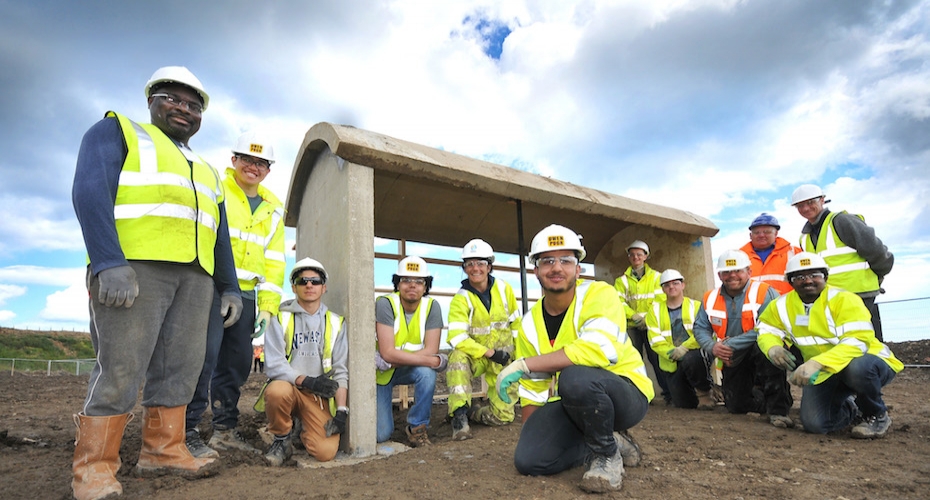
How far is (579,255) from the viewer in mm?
3432

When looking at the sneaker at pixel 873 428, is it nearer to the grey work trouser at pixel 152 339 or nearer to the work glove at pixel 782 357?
the work glove at pixel 782 357

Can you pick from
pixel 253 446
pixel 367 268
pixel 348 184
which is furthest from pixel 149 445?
pixel 348 184

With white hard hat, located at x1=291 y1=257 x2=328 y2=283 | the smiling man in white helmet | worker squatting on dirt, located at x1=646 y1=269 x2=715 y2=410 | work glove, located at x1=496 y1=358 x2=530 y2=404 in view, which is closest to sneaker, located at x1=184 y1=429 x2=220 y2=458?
white hard hat, located at x1=291 y1=257 x2=328 y2=283

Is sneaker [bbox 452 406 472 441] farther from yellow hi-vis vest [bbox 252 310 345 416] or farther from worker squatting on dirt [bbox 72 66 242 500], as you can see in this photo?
worker squatting on dirt [bbox 72 66 242 500]

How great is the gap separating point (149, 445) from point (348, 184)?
84.0 inches

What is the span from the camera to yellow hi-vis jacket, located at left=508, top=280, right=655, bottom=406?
2975mm

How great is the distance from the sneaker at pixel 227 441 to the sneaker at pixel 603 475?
8.21 ft

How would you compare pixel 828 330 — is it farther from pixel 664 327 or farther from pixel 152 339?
pixel 152 339

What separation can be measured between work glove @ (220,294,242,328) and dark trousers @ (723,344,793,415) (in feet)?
15.1

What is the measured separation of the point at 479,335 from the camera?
5.27 metres

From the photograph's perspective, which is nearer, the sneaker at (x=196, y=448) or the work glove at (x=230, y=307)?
the work glove at (x=230, y=307)

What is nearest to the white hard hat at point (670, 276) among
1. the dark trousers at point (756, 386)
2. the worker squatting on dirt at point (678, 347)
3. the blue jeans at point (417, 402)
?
the worker squatting on dirt at point (678, 347)

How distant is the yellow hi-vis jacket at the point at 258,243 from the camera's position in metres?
4.01

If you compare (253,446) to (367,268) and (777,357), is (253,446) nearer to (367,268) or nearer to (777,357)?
(367,268)
